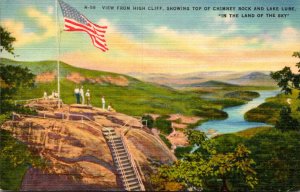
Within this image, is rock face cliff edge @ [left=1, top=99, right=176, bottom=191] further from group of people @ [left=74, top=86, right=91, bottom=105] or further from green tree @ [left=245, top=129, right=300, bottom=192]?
green tree @ [left=245, top=129, right=300, bottom=192]

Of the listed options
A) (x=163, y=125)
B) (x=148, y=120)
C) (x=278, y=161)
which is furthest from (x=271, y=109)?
(x=148, y=120)

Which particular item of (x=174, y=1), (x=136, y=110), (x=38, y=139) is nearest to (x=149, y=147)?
(x=136, y=110)

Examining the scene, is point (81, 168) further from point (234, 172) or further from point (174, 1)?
point (174, 1)

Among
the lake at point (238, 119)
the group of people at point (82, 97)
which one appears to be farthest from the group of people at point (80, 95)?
the lake at point (238, 119)

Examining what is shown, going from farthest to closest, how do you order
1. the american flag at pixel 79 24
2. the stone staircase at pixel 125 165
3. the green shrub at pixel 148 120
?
the green shrub at pixel 148 120
the stone staircase at pixel 125 165
the american flag at pixel 79 24

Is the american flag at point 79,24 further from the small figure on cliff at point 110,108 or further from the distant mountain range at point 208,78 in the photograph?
the small figure on cliff at point 110,108

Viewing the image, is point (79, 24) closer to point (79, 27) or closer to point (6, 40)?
point (79, 27)

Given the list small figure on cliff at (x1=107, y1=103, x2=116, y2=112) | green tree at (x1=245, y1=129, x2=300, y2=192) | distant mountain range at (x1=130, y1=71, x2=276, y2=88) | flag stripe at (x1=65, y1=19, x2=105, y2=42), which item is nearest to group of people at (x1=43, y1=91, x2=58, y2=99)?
small figure on cliff at (x1=107, y1=103, x2=116, y2=112)
